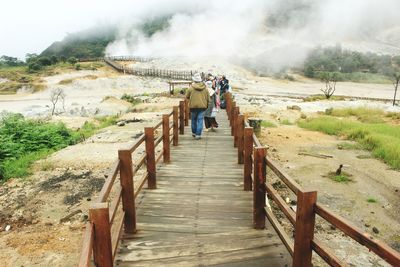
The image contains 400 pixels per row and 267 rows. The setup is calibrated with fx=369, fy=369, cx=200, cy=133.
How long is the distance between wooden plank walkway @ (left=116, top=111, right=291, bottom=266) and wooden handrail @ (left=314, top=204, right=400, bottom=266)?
1.11 m

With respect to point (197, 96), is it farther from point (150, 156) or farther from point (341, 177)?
point (341, 177)

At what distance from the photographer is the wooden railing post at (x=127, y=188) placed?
435 cm

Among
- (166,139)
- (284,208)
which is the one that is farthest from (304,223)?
(166,139)

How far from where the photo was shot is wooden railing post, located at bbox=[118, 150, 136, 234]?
435cm

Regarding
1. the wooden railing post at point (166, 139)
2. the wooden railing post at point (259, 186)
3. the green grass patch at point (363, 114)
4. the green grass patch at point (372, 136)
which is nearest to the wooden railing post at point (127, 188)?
the wooden railing post at point (259, 186)

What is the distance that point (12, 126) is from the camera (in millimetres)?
13844

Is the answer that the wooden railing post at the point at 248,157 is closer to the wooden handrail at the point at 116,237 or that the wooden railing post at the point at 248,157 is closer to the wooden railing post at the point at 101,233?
the wooden handrail at the point at 116,237

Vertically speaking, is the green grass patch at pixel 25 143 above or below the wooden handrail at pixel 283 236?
below

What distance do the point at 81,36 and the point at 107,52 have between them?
79.0 ft

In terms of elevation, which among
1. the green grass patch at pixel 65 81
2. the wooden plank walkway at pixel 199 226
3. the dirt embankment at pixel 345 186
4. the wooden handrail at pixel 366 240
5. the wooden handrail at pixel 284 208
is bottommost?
the dirt embankment at pixel 345 186

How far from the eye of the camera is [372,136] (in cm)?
1405

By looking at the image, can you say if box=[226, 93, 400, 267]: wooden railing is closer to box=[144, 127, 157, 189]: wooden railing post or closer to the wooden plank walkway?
the wooden plank walkway

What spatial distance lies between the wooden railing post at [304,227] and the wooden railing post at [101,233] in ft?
5.51

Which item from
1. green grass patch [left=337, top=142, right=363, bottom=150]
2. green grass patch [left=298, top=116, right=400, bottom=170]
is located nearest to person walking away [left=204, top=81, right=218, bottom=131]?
green grass patch [left=337, top=142, right=363, bottom=150]
